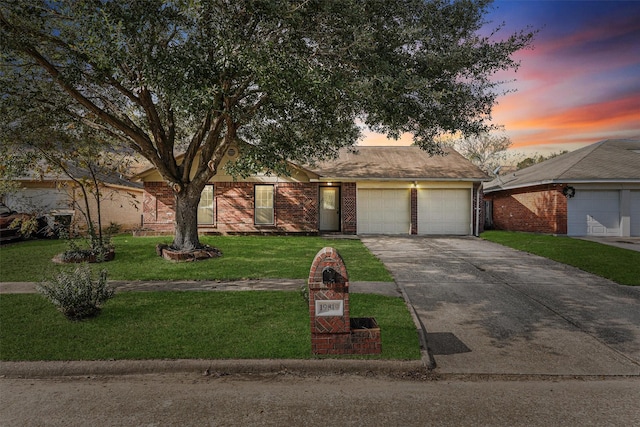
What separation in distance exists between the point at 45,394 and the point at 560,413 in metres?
5.45

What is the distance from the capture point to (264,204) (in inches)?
746

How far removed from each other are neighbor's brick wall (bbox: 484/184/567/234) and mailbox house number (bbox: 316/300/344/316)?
58.2 ft

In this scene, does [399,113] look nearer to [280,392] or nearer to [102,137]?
[280,392]

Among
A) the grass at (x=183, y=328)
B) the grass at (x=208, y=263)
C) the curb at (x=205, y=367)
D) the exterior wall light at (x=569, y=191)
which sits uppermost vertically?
the exterior wall light at (x=569, y=191)

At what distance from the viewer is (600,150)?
21.6 m

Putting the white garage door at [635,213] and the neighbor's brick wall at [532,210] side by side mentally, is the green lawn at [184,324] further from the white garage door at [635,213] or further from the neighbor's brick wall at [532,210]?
the white garage door at [635,213]

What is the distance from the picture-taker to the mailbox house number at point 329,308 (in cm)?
490

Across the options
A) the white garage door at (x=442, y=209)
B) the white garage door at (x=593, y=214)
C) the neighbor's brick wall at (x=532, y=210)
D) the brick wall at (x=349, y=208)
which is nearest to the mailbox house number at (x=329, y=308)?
the brick wall at (x=349, y=208)

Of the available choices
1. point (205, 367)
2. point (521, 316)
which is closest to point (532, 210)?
point (521, 316)

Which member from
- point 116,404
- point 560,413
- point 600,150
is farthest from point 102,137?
point 600,150

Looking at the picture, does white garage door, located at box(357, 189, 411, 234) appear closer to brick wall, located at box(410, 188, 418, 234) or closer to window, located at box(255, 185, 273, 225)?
brick wall, located at box(410, 188, 418, 234)

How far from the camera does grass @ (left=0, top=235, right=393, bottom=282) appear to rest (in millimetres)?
9102

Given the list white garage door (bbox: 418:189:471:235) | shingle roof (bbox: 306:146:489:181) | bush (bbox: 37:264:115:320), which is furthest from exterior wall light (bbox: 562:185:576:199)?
bush (bbox: 37:264:115:320)

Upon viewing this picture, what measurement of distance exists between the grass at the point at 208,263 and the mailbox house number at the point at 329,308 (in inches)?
157
